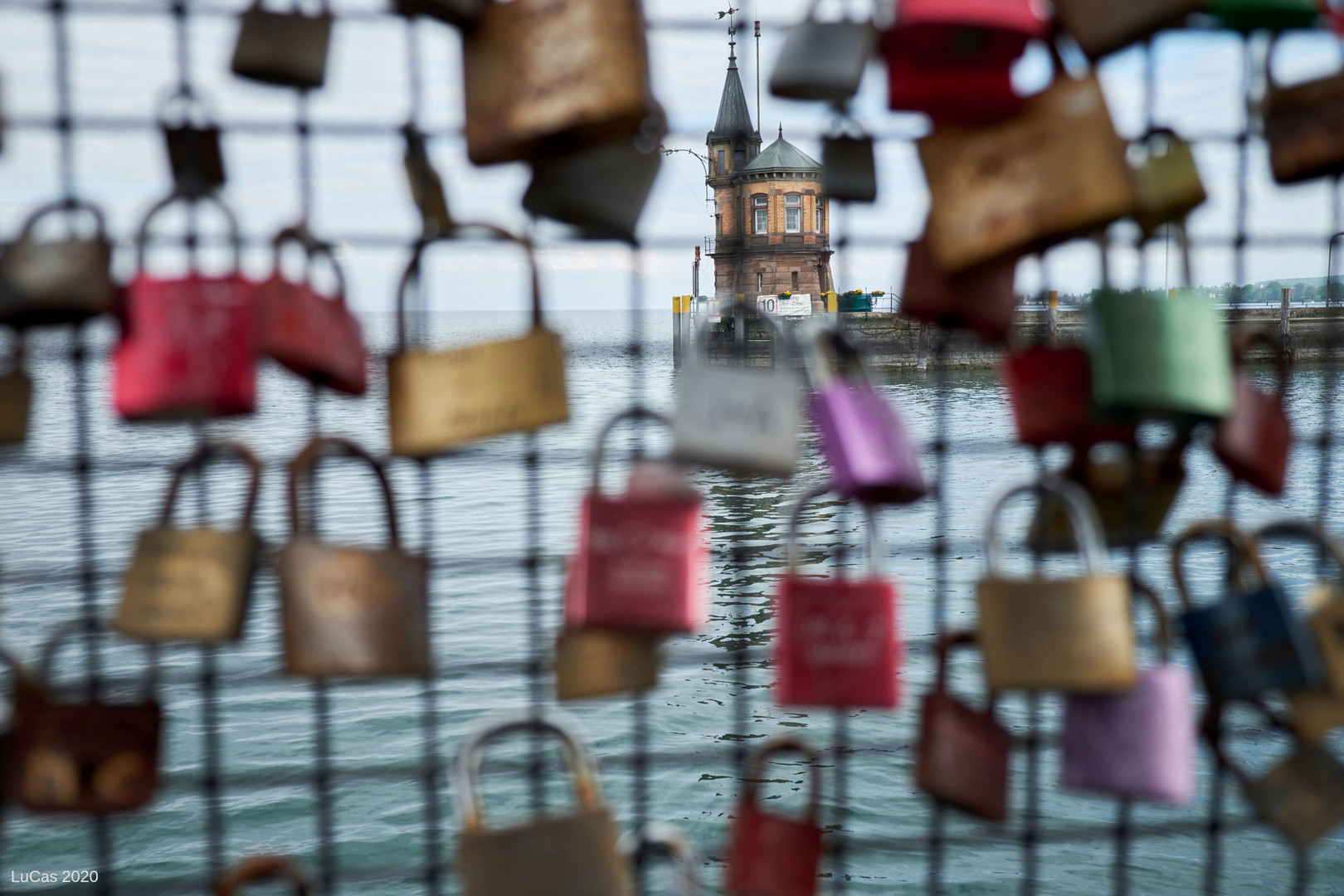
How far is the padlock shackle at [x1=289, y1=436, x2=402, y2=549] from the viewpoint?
1258 millimetres

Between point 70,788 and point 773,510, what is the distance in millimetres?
15049

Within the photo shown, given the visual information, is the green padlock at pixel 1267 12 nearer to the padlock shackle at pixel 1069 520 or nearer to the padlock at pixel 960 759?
the padlock shackle at pixel 1069 520

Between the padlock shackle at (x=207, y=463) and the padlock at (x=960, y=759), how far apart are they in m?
0.84

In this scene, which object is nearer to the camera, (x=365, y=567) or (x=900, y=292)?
(x=365, y=567)

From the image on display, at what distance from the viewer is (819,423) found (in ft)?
3.98

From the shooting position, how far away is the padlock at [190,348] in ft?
3.66

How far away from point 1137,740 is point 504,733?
742mm

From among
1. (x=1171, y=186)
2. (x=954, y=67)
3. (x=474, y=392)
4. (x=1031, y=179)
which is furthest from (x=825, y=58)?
(x=474, y=392)

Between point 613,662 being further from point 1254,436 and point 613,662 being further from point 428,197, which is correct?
point 1254,436

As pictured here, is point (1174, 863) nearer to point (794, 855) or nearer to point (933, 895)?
point (933, 895)

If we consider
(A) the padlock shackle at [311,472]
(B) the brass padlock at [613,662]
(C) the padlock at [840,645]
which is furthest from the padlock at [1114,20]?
(A) the padlock shackle at [311,472]

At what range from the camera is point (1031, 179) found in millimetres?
1203

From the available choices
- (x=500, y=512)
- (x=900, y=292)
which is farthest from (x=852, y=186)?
(x=500, y=512)

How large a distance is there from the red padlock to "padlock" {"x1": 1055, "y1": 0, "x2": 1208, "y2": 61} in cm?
71
